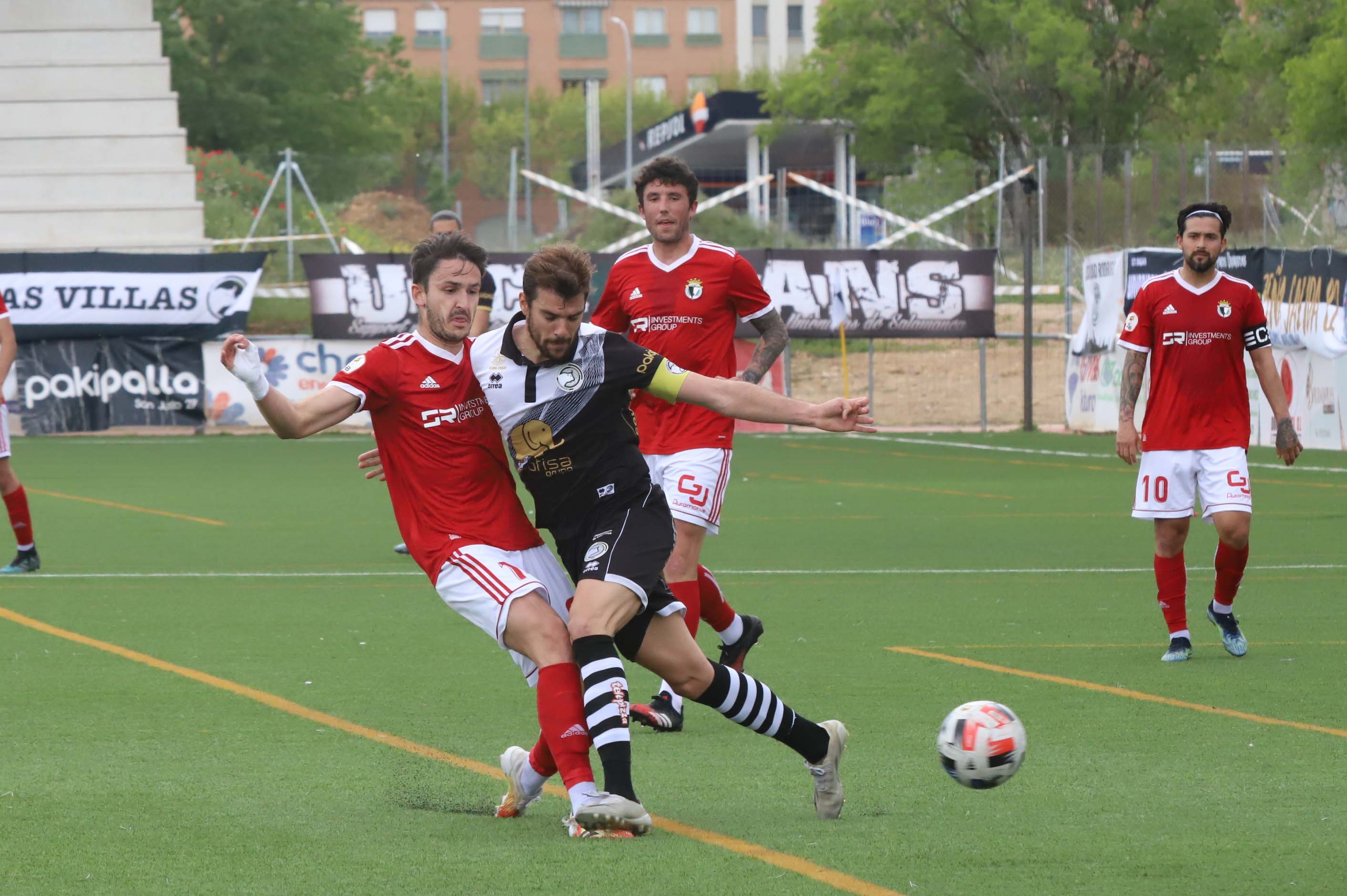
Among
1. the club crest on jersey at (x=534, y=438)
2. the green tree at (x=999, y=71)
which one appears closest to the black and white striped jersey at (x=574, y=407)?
the club crest on jersey at (x=534, y=438)

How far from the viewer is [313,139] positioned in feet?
188

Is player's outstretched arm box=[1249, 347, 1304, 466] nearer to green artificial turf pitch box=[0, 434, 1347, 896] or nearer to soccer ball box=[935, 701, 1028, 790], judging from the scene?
green artificial turf pitch box=[0, 434, 1347, 896]

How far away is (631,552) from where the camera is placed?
215 inches

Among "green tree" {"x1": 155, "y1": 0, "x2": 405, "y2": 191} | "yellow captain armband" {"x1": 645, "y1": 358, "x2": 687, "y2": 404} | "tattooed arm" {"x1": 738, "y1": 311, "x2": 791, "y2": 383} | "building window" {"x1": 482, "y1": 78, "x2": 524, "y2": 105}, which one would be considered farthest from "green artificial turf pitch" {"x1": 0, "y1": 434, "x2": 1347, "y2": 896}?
"building window" {"x1": 482, "y1": 78, "x2": 524, "y2": 105}

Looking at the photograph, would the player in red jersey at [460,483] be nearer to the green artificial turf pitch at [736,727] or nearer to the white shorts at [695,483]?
the green artificial turf pitch at [736,727]

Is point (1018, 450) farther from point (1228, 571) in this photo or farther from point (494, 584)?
point (494, 584)

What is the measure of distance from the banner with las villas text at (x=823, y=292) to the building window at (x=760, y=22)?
70009mm

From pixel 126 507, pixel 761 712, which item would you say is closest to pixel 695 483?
pixel 761 712

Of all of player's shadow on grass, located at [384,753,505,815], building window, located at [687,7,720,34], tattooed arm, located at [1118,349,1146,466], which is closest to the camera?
player's shadow on grass, located at [384,753,505,815]

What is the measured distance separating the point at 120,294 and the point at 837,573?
17.7m

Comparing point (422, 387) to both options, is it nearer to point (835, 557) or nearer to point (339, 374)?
point (339, 374)

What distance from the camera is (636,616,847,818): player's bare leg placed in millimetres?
5594

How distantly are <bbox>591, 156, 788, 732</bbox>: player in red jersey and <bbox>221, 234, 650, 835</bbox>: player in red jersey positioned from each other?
6.86ft

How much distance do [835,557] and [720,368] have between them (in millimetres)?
5242
